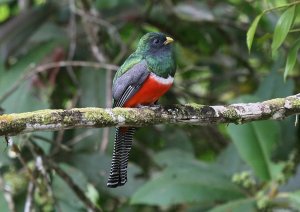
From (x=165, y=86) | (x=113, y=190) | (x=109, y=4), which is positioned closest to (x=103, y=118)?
(x=165, y=86)

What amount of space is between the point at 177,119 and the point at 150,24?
107 inches

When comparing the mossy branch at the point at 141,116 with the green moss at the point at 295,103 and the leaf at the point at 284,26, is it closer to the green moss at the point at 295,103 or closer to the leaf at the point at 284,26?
the green moss at the point at 295,103

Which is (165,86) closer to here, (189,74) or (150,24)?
(150,24)

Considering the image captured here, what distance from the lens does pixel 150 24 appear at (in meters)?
5.16

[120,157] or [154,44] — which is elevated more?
[154,44]

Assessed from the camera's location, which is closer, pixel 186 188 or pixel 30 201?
pixel 30 201

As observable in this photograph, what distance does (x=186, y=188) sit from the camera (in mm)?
3664

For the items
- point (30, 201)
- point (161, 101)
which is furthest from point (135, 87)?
point (161, 101)

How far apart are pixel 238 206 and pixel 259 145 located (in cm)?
40

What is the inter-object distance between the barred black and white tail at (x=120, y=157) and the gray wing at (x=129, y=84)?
0.53 feet

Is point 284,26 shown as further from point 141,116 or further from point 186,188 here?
point 186,188


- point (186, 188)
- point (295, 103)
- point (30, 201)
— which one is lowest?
point (186, 188)

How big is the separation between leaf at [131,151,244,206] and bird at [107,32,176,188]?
78cm

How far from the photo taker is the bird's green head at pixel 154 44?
10.1 ft
